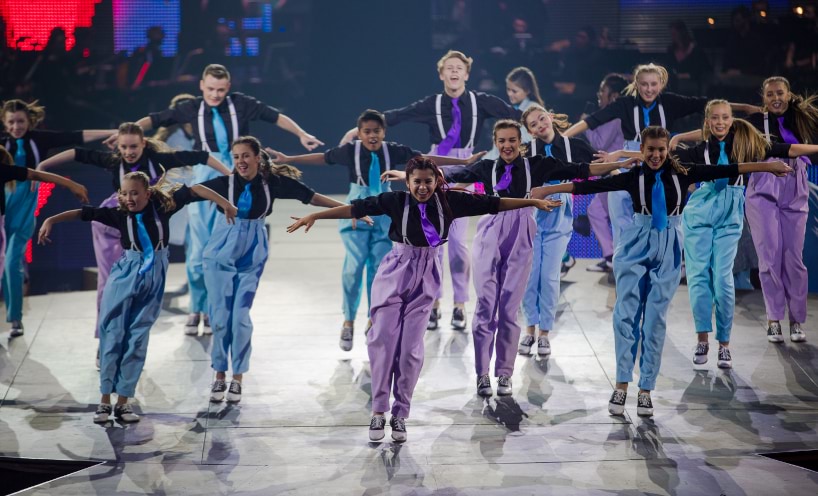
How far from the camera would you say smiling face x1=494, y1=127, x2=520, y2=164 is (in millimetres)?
5457

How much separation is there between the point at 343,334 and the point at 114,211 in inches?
62.5

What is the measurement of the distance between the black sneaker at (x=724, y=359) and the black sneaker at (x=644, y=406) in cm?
84

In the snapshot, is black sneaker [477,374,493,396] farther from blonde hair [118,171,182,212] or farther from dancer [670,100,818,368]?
blonde hair [118,171,182,212]

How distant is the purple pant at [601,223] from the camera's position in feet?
26.1

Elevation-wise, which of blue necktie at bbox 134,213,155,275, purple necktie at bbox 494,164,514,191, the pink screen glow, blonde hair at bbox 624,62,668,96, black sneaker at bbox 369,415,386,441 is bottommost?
black sneaker at bbox 369,415,386,441

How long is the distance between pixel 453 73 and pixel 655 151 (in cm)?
207

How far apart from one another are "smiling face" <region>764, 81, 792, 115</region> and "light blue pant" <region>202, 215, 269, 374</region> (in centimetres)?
297

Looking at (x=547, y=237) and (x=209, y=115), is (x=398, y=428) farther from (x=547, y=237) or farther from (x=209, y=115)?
(x=209, y=115)

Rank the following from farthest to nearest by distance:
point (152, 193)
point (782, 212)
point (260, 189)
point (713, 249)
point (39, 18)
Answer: point (39, 18)
point (782, 212)
point (713, 249)
point (260, 189)
point (152, 193)

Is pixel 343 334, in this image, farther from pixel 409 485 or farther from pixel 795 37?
pixel 795 37

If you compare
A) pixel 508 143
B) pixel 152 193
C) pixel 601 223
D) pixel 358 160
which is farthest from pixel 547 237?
pixel 152 193

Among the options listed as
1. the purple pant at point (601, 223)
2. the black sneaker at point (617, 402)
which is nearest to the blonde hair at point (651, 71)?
the purple pant at point (601, 223)

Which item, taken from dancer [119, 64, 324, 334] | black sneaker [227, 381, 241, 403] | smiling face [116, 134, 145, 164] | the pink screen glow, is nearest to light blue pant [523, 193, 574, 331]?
dancer [119, 64, 324, 334]

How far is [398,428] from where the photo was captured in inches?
193
